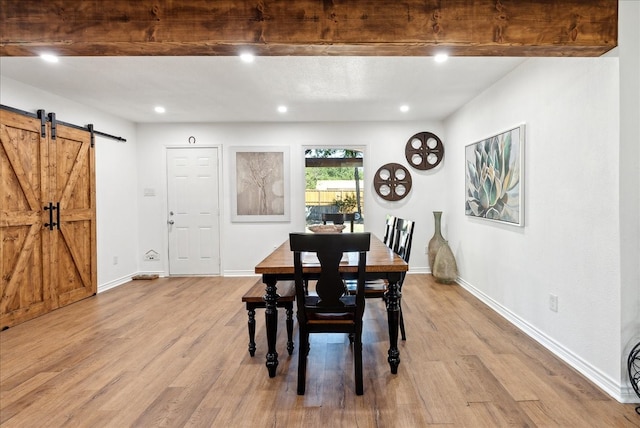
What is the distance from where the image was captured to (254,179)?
5.42m

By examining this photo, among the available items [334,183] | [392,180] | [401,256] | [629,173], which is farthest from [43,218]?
[629,173]

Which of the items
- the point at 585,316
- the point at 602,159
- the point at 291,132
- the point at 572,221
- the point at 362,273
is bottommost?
the point at 585,316

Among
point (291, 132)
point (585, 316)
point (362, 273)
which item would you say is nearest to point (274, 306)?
point (362, 273)

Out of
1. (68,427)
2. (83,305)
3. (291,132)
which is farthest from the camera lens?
(291,132)

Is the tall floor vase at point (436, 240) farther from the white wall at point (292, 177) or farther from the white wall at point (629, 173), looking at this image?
the white wall at point (629, 173)

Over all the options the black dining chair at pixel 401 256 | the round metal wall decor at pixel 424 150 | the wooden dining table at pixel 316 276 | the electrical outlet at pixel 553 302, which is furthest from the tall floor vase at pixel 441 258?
the wooden dining table at pixel 316 276

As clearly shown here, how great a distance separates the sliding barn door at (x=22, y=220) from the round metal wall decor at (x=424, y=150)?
4564 mm

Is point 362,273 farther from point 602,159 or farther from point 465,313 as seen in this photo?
point 465,313

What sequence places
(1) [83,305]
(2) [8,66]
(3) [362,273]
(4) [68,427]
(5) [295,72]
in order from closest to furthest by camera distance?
(4) [68,427] < (3) [362,273] < (2) [8,66] < (5) [295,72] < (1) [83,305]

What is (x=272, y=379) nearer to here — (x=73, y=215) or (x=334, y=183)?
(x=73, y=215)

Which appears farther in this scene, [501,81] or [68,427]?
[501,81]

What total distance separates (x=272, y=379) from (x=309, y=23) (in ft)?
7.05

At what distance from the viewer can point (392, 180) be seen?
17.5 ft

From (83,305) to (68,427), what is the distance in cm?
255
